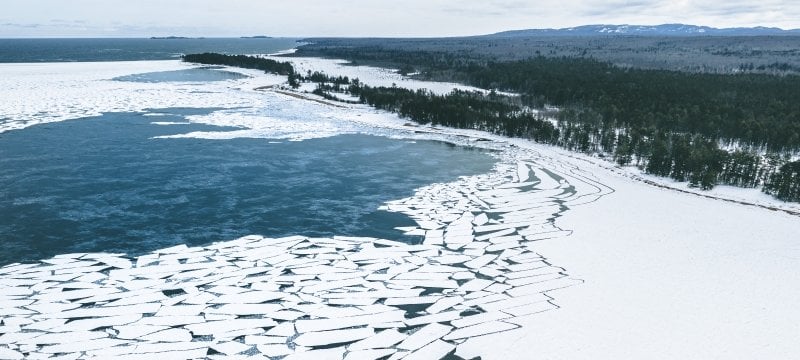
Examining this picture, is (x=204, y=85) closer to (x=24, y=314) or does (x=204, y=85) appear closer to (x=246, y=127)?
(x=246, y=127)

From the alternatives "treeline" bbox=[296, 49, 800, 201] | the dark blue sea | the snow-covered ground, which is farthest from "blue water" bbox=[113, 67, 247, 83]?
the snow-covered ground

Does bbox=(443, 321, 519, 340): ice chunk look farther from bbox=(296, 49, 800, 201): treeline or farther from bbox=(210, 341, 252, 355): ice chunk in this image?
bbox=(296, 49, 800, 201): treeline

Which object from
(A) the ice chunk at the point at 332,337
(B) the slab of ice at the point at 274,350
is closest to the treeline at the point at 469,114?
(A) the ice chunk at the point at 332,337

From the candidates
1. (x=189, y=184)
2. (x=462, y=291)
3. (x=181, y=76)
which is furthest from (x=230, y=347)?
(x=181, y=76)

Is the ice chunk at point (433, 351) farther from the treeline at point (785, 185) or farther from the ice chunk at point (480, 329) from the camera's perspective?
the treeline at point (785, 185)

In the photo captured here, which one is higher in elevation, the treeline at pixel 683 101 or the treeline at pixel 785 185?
the treeline at pixel 683 101
